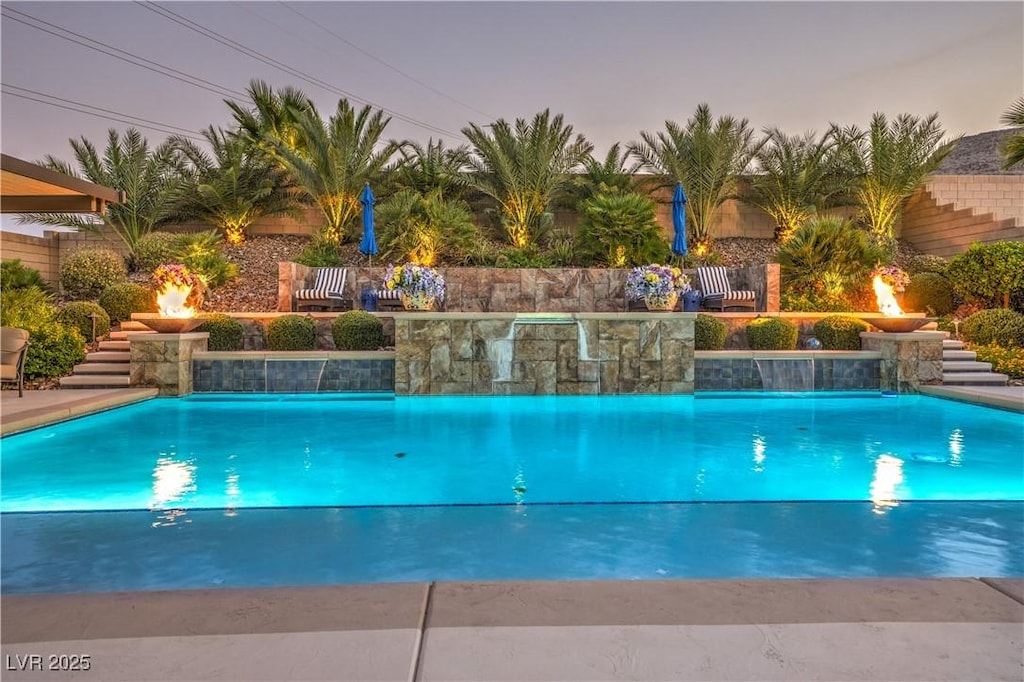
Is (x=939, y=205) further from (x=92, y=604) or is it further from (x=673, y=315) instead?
(x=92, y=604)

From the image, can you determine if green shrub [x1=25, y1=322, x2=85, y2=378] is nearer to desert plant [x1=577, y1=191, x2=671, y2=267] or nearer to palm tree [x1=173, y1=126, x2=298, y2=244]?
palm tree [x1=173, y1=126, x2=298, y2=244]

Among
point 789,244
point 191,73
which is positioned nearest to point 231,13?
point 191,73

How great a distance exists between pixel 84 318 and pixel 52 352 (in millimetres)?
1792

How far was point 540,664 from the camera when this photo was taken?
165 centimetres

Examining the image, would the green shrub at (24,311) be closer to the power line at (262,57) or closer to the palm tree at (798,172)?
the power line at (262,57)

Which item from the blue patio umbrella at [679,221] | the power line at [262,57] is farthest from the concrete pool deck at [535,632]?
the power line at [262,57]

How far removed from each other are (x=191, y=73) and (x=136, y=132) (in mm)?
2445

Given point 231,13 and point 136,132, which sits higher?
point 231,13

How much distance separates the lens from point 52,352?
10219 mm

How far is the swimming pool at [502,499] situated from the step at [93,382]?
103 inches

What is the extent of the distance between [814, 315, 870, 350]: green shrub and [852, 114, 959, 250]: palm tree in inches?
355

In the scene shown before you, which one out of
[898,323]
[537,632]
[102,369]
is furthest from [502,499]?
[898,323]

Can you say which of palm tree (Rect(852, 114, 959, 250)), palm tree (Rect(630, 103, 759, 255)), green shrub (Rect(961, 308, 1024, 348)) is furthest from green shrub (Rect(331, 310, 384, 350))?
palm tree (Rect(852, 114, 959, 250))

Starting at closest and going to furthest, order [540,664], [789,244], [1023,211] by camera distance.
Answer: [540,664], [789,244], [1023,211]
